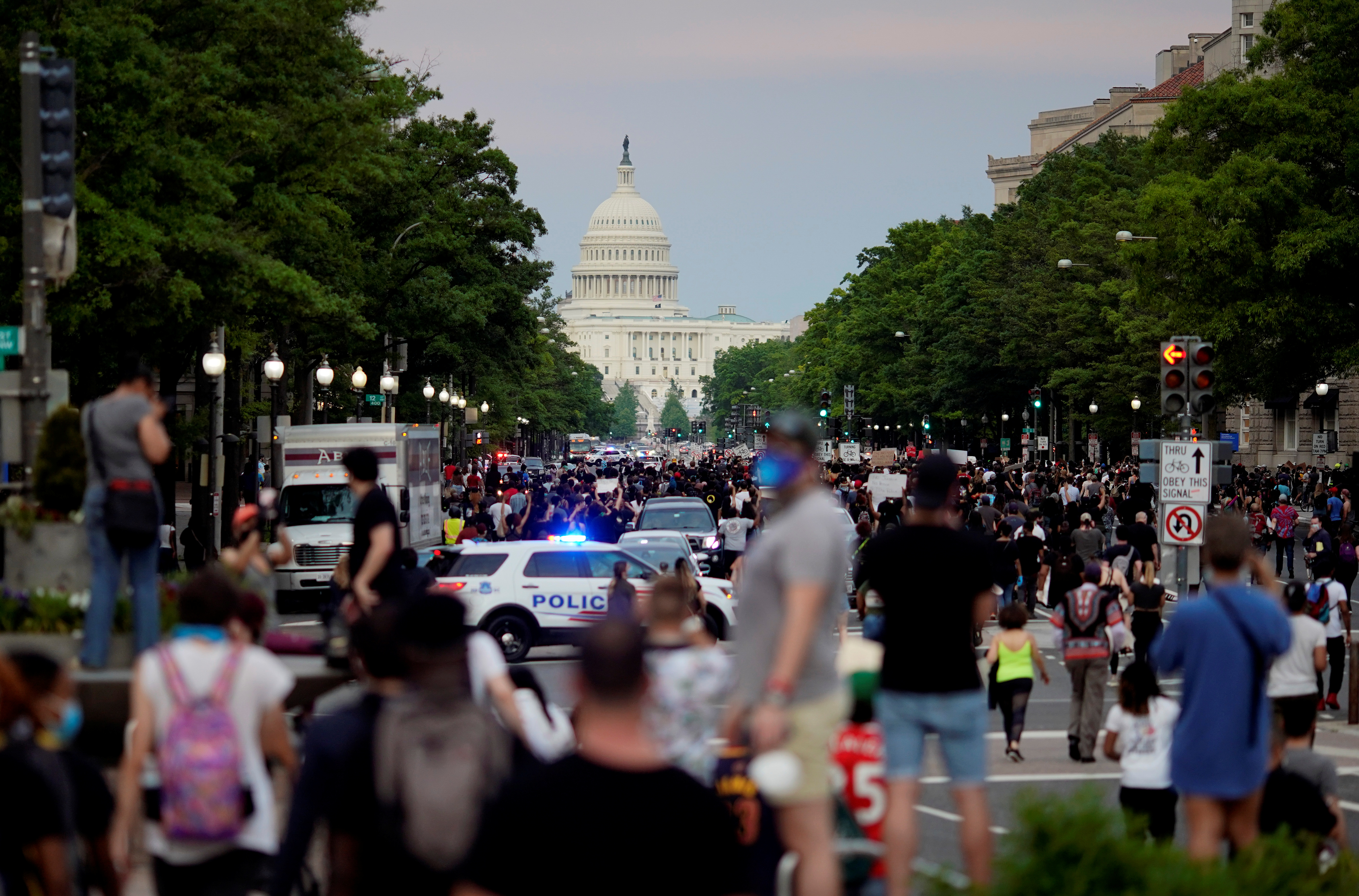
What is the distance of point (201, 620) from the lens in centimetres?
680

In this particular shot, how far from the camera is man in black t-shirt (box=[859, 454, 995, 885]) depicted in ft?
25.1

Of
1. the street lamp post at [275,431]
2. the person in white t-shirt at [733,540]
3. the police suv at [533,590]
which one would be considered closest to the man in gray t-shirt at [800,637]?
the police suv at [533,590]

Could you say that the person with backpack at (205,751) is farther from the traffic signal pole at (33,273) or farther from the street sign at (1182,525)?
the street sign at (1182,525)

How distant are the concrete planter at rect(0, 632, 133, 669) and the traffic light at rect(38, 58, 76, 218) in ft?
13.2

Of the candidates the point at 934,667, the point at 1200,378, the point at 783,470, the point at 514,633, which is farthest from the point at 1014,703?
the point at 783,470

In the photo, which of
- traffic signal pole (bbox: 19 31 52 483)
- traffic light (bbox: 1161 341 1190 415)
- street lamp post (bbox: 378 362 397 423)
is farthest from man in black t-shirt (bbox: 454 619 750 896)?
street lamp post (bbox: 378 362 397 423)

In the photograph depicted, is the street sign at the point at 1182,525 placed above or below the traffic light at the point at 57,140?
below

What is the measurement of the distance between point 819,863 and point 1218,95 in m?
43.3

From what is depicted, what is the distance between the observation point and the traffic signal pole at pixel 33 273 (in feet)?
45.6

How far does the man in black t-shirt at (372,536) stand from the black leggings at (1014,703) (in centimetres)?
615

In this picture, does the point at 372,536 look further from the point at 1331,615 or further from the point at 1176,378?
the point at 1176,378

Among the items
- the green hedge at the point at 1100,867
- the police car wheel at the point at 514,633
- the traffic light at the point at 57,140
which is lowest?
the police car wheel at the point at 514,633

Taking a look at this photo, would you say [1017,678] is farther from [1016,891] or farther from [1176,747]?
[1016,891]

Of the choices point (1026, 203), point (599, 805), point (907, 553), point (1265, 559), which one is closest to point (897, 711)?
point (907, 553)
